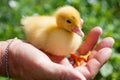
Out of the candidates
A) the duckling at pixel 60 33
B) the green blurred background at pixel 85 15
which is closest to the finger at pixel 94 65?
the duckling at pixel 60 33

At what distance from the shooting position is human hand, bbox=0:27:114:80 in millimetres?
1902

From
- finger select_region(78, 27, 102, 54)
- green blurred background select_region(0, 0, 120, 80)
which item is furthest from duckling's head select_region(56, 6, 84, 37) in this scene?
green blurred background select_region(0, 0, 120, 80)

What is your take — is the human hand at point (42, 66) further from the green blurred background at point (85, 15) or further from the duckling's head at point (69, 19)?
the green blurred background at point (85, 15)

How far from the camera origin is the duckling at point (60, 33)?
2201mm

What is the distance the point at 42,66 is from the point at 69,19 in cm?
35

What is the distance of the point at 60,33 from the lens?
7.34ft

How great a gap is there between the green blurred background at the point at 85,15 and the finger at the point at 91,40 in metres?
0.32

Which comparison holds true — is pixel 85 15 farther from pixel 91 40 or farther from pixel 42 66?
pixel 42 66

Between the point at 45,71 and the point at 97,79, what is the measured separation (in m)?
1.00

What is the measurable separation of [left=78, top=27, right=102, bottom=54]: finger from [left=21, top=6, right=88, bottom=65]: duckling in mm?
242

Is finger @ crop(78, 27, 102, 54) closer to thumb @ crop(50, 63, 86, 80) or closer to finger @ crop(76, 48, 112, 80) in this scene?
finger @ crop(76, 48, 112, 80)

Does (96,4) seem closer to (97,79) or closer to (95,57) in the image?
(97,79)

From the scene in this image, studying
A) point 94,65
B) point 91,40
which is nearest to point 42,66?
point 94,65

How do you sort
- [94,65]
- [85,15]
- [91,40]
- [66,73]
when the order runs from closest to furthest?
[66,73]
[94,65]
[91,40]
[85,15]
